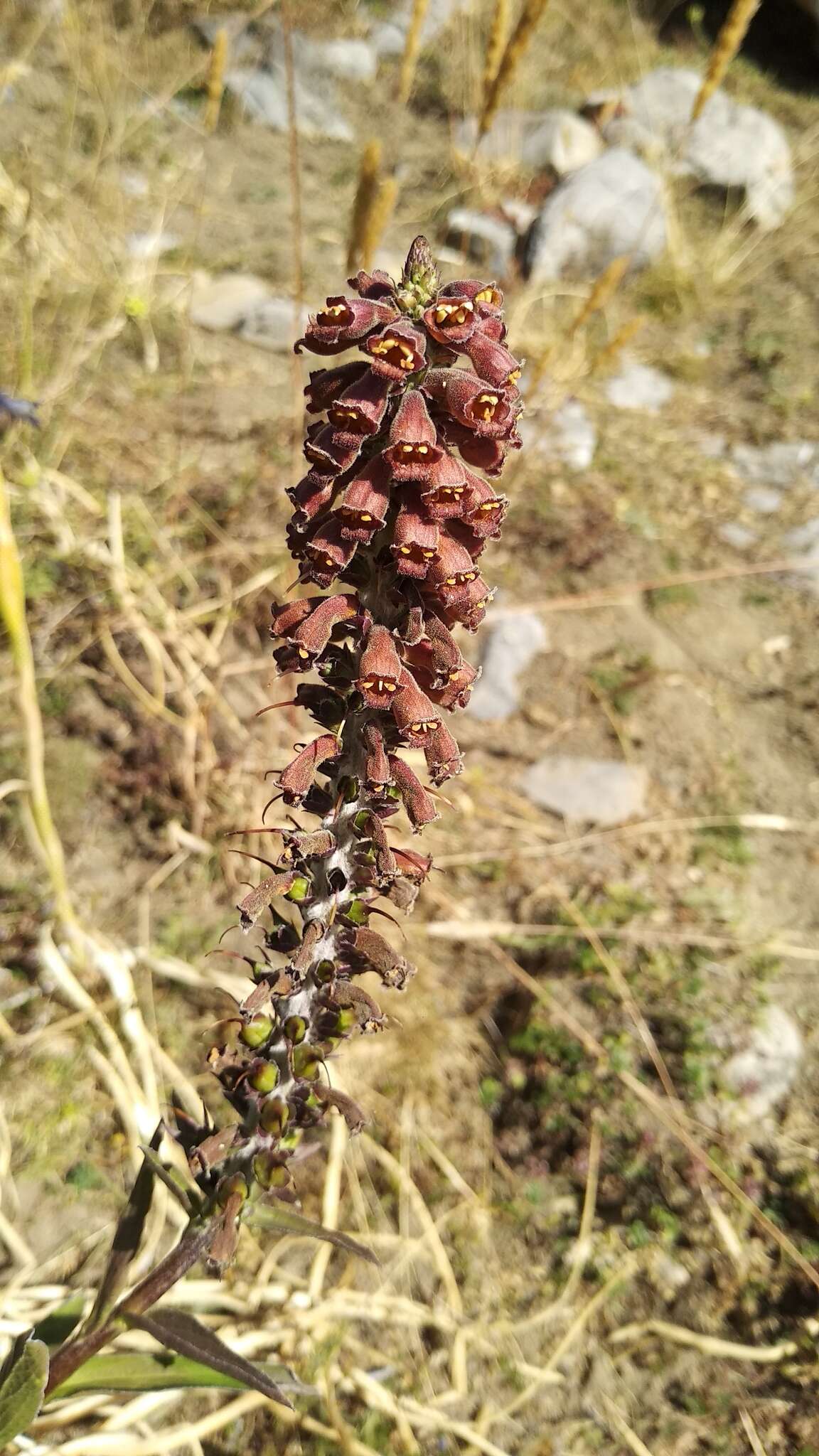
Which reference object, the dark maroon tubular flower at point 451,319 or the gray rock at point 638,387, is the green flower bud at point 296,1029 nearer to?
the dark maroon tubular flower at point 451,319

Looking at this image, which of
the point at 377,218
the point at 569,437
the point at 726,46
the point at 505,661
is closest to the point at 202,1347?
the point at 377,218

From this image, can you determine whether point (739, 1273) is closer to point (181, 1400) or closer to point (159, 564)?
point (181, 1400)

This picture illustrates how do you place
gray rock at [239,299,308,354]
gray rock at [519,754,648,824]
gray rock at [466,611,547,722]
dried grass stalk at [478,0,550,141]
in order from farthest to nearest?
gray rock at [239,299,308,354] < gray rock at [466,611,547,722] < gray rock at [519,754,648,824] < dried grass stalk at [478,0,550,141]

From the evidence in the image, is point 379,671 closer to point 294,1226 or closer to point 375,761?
point 375,761

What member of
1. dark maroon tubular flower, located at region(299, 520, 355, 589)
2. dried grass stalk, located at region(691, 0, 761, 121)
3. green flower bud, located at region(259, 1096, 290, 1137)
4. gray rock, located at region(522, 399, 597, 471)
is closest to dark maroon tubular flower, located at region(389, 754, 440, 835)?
dark maroon tubular flower, located at region(299, 520, 355, 589)

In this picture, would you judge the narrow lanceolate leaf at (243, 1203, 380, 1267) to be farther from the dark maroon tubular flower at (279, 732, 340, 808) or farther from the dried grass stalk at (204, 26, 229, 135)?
the dried grass stalk at (204, 26, 229, 135)

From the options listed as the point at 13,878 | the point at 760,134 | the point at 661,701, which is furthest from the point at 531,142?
the point at 13,878
